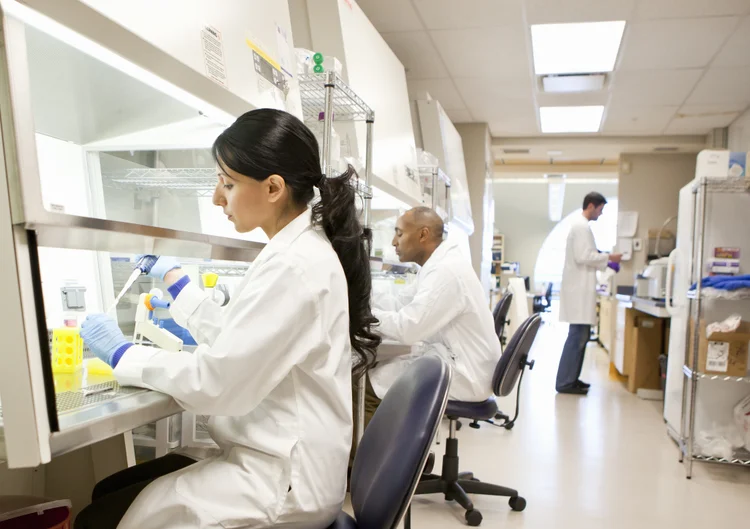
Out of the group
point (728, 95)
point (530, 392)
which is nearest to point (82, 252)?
point (530, 392)

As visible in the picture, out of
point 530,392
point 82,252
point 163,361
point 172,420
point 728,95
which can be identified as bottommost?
point 530,392

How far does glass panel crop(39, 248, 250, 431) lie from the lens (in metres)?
1.07

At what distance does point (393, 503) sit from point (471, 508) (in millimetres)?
1552

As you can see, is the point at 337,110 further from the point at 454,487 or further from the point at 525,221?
the point at 525,221

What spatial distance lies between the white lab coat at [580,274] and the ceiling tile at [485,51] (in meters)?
1.47

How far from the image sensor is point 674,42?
356 cm

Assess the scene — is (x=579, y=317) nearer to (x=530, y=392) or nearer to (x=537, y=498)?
(x=530, y=392)

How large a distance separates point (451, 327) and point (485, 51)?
87.4 inches

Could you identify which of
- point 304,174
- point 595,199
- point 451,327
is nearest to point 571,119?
point 595,199

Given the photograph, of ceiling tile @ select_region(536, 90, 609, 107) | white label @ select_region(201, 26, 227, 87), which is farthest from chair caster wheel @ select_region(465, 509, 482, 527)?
ceiling tile @ select_region(536, 90, 609, 107)

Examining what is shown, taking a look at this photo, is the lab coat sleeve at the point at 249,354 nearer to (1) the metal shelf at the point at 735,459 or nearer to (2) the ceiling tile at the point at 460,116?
(1) the metal shelf at the point at 735,459

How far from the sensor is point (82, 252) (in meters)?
1.58

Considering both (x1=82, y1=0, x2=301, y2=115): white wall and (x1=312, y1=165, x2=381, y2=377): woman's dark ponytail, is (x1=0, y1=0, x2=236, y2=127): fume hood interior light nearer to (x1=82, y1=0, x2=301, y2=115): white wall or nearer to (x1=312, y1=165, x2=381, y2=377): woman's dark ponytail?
(x1=82, y1=0, x2=301, y2=115): white wall

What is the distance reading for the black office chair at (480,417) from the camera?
2.31m
